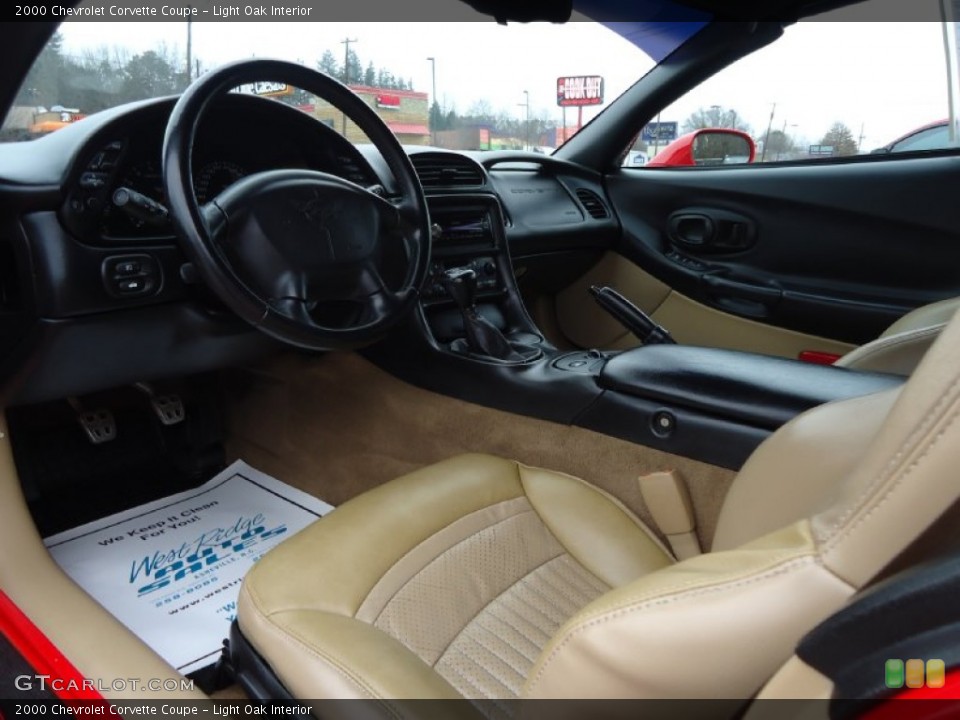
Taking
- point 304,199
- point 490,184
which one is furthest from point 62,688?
point 490,184

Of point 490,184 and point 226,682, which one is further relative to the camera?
point 490,184

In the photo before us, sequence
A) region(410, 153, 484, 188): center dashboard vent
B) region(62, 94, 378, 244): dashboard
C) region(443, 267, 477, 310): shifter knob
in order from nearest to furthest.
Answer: region(62, 94, 378, 244): dashboard < region(443, 267, 477, 310): shifter knob < region(410, 153, 484, 188): center dashboard vent

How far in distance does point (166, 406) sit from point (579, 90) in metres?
1.40

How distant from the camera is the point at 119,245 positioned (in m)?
1.13

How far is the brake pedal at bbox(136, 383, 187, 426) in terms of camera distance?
163 centimetres

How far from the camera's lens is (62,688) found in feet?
2.89

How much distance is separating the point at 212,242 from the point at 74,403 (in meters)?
0.81

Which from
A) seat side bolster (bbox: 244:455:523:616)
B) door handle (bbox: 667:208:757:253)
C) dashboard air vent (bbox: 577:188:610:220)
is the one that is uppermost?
dashboard air vent (bbox: 577:188:610:220)

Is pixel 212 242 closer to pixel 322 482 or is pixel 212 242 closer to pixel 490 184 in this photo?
pixel 322 482

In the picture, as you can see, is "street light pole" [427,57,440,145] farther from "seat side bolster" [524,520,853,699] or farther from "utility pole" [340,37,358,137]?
"seat side bolster" [524,520,853,699]

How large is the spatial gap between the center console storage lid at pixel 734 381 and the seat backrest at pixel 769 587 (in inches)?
23.3

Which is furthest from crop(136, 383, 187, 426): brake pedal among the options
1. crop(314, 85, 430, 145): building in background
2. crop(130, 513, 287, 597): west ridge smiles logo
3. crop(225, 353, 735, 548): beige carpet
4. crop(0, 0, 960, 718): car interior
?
crop(314, 85, 430, 145): building in background

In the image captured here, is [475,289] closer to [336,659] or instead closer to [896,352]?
[896,352]

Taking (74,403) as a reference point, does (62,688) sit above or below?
below
